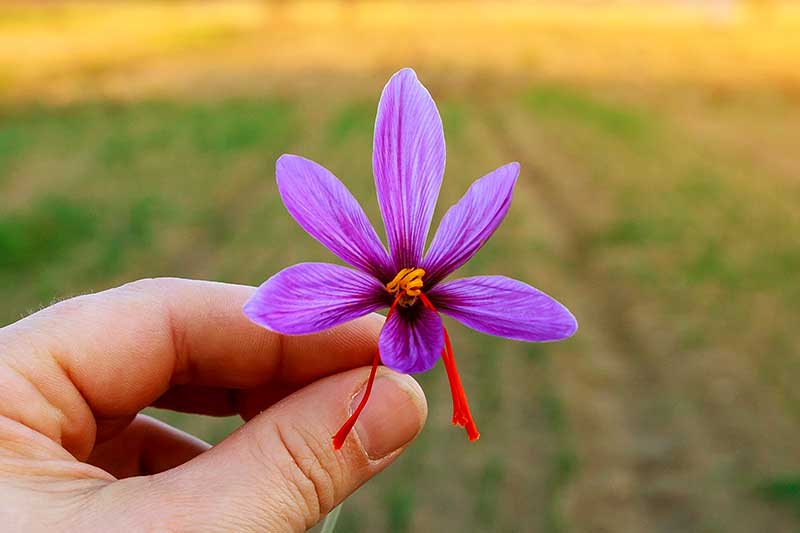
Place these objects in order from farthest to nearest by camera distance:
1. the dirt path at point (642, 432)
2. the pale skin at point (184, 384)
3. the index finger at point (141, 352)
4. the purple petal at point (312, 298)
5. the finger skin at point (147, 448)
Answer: the dirt path at point (642, 432) < the finger skin at point (147, 448) < the index finger at point (141, 352) < the pale skin at point (184, 384) < the purple petal at point (312, 298)

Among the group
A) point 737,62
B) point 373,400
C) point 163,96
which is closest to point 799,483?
point 373,400

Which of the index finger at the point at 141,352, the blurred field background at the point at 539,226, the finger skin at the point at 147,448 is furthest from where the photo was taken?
the blurred field background at the point at 539,226

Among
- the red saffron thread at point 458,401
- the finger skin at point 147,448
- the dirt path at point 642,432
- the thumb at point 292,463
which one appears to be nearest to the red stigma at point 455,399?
the red saffron thread at point 458,401

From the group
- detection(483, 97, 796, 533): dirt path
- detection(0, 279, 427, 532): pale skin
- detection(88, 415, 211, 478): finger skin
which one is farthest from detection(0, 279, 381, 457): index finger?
detection(483, 97, 796, 533): dirt path

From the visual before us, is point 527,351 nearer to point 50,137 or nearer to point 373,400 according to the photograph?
point 373,400

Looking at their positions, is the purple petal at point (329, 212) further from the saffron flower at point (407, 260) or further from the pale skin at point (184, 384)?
the pale skin at point (184, 384)

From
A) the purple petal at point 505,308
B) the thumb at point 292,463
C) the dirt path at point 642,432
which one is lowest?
the dirt path at point 642,432

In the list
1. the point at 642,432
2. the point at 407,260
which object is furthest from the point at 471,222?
the point at 642,432

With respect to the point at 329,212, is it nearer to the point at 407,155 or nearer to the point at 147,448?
the point at 407,155
